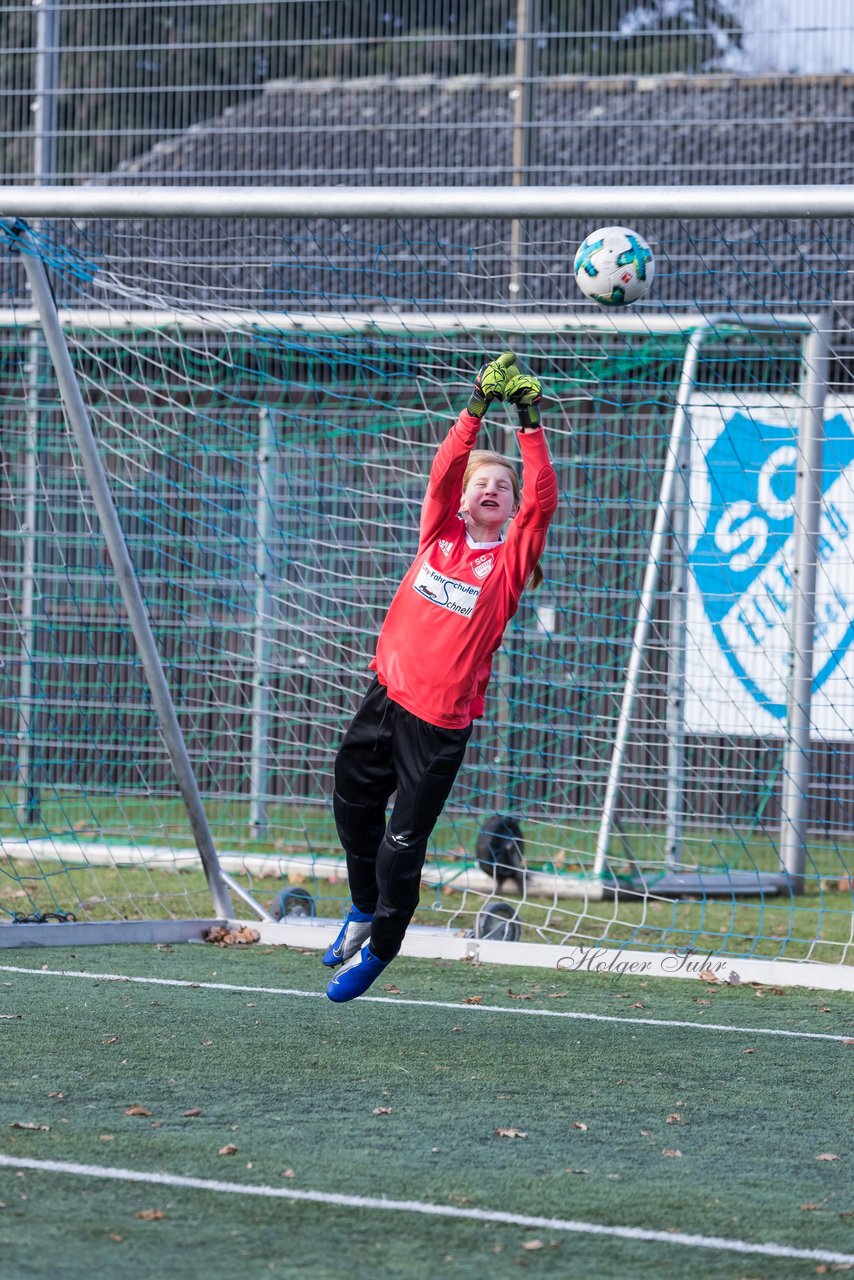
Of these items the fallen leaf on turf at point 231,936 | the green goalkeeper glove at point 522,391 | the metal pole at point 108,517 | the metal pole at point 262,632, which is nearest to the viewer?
the green goalkeeper glove at point 522,391

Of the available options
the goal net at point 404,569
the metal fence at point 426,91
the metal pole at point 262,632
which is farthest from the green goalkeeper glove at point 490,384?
the metal pole at point 262,632

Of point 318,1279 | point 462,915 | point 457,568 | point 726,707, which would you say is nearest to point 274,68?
point 726,707

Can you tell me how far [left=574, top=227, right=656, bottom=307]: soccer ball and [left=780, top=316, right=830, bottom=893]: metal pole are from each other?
285 centimetres

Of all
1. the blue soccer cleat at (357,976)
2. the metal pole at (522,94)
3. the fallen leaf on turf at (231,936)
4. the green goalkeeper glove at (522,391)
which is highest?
the metal pole at (522,94)

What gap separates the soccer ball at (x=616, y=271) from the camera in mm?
5699

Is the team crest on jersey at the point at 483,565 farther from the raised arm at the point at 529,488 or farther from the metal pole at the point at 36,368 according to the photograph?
the metal pole at the point at 36,368

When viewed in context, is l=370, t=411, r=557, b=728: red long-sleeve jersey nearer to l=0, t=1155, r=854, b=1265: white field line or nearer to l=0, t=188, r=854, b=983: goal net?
l=0, t=1155, r=854, b=1265: white field line

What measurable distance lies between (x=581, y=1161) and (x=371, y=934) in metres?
1.25

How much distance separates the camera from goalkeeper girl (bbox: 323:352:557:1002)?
17.2ft

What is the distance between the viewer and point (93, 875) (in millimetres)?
9297

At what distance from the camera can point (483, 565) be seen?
5.39 m

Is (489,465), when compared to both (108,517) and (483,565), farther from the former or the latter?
(108,517)

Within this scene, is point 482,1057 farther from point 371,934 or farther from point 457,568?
point 457,568

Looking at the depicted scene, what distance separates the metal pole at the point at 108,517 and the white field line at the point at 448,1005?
110cm
